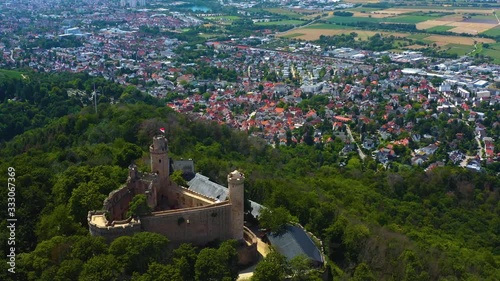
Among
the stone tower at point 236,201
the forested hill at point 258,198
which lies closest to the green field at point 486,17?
the forested hill at point 258,198

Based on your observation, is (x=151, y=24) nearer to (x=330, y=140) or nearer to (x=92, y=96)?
(x=92, y=96)

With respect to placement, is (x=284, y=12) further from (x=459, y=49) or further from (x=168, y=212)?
(x=168, y=212)

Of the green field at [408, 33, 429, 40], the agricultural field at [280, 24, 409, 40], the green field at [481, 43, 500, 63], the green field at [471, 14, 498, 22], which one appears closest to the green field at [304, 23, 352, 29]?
the agricultural field at [280, 24, 409, 40]

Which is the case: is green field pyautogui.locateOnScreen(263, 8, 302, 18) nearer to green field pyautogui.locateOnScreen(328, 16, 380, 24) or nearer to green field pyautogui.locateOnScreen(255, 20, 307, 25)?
green field pyautogui.locateOnScreen(255, 20, 307, 25)

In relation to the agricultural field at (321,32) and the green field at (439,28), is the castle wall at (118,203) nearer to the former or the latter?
the agricultural field at (321,32)

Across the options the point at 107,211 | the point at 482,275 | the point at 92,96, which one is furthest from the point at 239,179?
the point at 92,96

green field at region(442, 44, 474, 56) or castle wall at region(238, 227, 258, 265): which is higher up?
castle wall at region(238, 227, 258, 265)

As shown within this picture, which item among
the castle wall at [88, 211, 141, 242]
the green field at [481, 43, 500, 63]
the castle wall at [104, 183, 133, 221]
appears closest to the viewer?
the castle wall at [88, 211, 141, 242]

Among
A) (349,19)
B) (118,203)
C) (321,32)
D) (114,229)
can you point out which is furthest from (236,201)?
(349,19)
